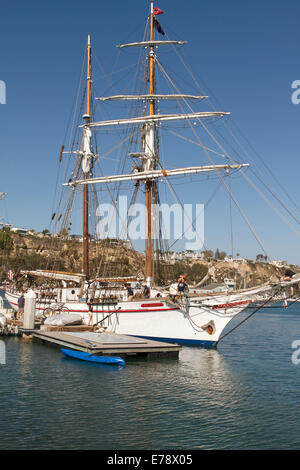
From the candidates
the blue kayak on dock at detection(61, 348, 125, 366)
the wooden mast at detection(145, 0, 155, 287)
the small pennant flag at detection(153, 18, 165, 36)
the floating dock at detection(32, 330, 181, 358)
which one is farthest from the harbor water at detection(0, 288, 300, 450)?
the small pennant flag at detection(153, 18, 165, 36)

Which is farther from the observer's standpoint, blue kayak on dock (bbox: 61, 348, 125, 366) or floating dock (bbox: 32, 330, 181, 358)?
floating dock (bbox: 32, 330, 181, 358)

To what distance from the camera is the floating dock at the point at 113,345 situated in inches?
1001

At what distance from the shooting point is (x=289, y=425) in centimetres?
1555

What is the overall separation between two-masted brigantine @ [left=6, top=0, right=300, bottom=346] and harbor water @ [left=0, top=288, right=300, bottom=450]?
12.2 feet

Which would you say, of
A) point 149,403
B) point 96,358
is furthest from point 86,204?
point 149,403

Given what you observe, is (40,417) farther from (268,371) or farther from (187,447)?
(268,371)

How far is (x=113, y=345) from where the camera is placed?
25.9 meters

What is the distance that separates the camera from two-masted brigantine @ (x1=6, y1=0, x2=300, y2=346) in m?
31.0

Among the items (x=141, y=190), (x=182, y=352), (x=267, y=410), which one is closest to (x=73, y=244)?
(x=141, y=190)

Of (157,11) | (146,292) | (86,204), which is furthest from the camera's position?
(86,204)

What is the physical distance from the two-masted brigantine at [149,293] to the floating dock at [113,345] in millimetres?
3727

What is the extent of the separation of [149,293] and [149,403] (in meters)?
16.2

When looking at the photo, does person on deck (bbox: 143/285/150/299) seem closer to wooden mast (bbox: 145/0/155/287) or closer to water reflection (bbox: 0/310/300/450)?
wooden mast (bbox: 145/0/155/287)

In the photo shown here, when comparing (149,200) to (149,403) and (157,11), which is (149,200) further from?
(149,403)
